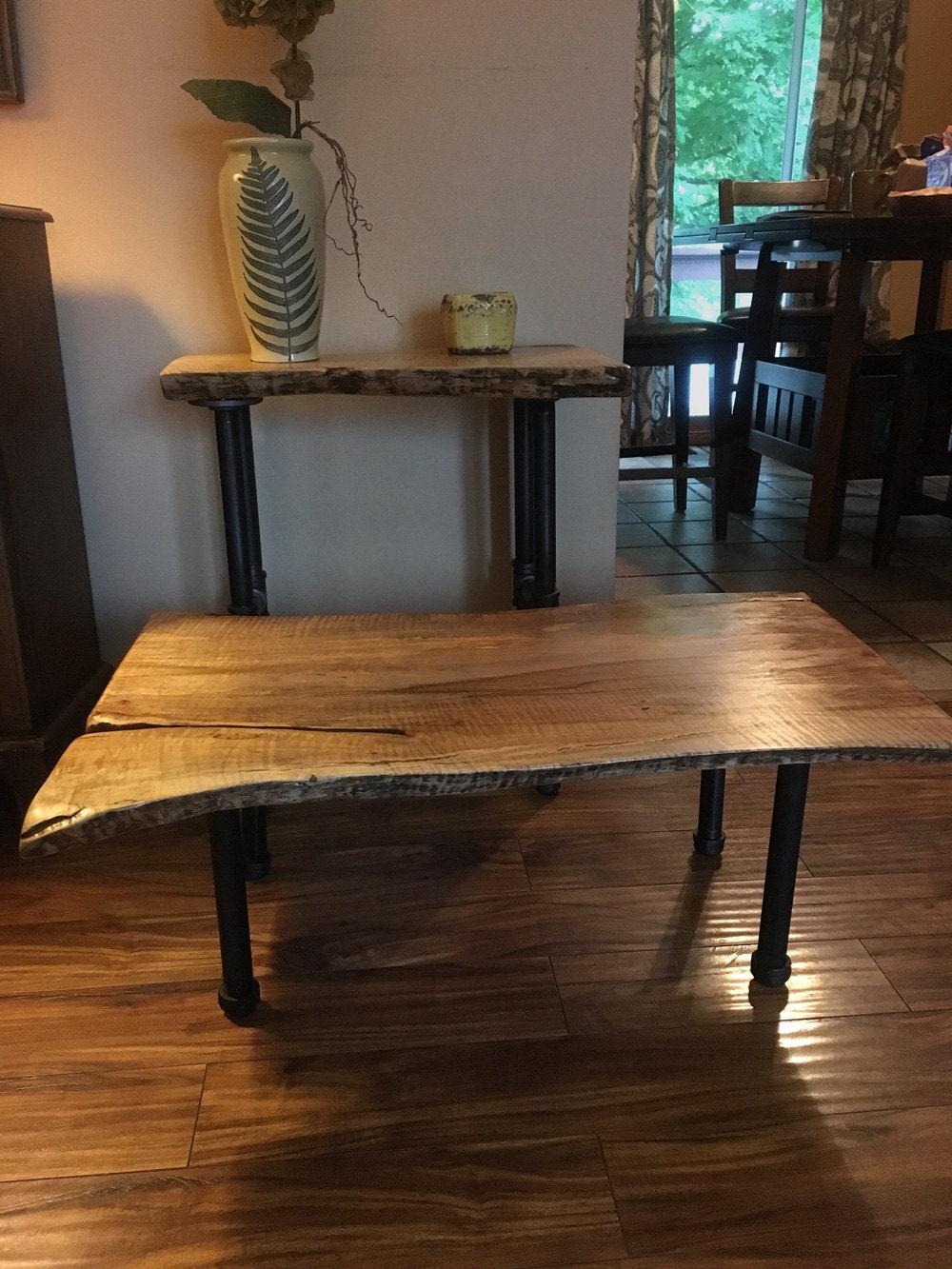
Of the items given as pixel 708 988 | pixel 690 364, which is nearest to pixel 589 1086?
pixel 708 988

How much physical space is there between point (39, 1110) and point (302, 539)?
38.8 inches

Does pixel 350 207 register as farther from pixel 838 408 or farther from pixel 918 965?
pixel 838 408

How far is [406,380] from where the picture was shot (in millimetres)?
1298

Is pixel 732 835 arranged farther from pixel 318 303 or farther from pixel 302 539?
pixel 318 303

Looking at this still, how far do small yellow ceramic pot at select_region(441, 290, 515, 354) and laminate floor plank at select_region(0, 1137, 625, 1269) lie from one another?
1050 mm

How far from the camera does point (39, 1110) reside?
990 millimetres

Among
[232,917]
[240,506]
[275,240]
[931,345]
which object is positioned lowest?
[232,917]

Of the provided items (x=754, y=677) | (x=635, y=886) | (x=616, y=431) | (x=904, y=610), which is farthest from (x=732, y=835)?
(x=904, y=610)

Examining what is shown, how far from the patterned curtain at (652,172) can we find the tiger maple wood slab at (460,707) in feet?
8.97

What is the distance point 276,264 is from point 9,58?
511 mm

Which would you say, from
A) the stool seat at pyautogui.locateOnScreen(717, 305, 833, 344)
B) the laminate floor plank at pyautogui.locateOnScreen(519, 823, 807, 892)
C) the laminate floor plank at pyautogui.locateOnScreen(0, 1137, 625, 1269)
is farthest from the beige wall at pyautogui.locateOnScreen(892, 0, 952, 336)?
the laminate floor plank at pyautogui.locateOnScreen(0, 1137, 625, 1269)

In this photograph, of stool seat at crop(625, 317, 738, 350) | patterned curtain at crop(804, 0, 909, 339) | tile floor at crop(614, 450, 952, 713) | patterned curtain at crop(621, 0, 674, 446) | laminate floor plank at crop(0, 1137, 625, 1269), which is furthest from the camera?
patterned curtain at crop(804, 0, 909, 339)

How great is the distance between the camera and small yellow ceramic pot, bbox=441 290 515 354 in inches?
56.6

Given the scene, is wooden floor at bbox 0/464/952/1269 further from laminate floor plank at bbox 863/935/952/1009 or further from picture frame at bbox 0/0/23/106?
picture frame at bbox 0/0/23/106
